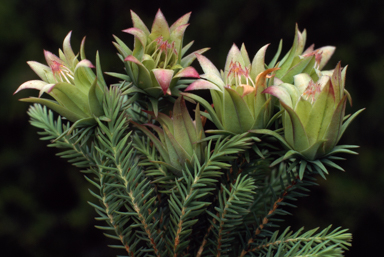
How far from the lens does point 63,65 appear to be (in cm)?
56

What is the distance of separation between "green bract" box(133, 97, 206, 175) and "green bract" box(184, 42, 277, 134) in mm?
28

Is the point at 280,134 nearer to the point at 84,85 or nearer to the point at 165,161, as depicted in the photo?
the point at 165,161

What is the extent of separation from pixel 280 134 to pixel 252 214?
0.67 ft

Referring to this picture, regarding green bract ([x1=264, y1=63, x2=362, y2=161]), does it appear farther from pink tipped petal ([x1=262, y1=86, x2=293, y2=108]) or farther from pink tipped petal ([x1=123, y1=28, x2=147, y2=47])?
pink tipped petal ([x1=123, y1=28, x2=147, y2=47])

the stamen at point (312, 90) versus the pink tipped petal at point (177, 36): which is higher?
the pink tipped petal at point (177, 36)

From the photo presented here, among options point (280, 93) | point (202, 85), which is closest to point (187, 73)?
point (202, 85)

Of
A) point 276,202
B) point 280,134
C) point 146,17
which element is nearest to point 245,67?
point 280,134

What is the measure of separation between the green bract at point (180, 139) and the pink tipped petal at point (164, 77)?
35mm

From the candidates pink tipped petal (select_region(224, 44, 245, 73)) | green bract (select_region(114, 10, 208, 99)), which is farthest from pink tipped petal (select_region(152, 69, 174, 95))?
pink tipped petal (select_region(224, 44, 245, 73))

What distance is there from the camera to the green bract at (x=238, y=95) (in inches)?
20.1

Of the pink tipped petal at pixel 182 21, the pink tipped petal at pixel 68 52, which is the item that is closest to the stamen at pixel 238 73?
the pink tipped petal at pixel 182 21

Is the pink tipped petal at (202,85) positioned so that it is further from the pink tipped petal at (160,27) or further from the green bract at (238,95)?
the pink tipped petal at (160,27)

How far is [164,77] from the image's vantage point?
508 millimetres

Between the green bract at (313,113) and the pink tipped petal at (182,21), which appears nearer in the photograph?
the green bract at (313,113)
